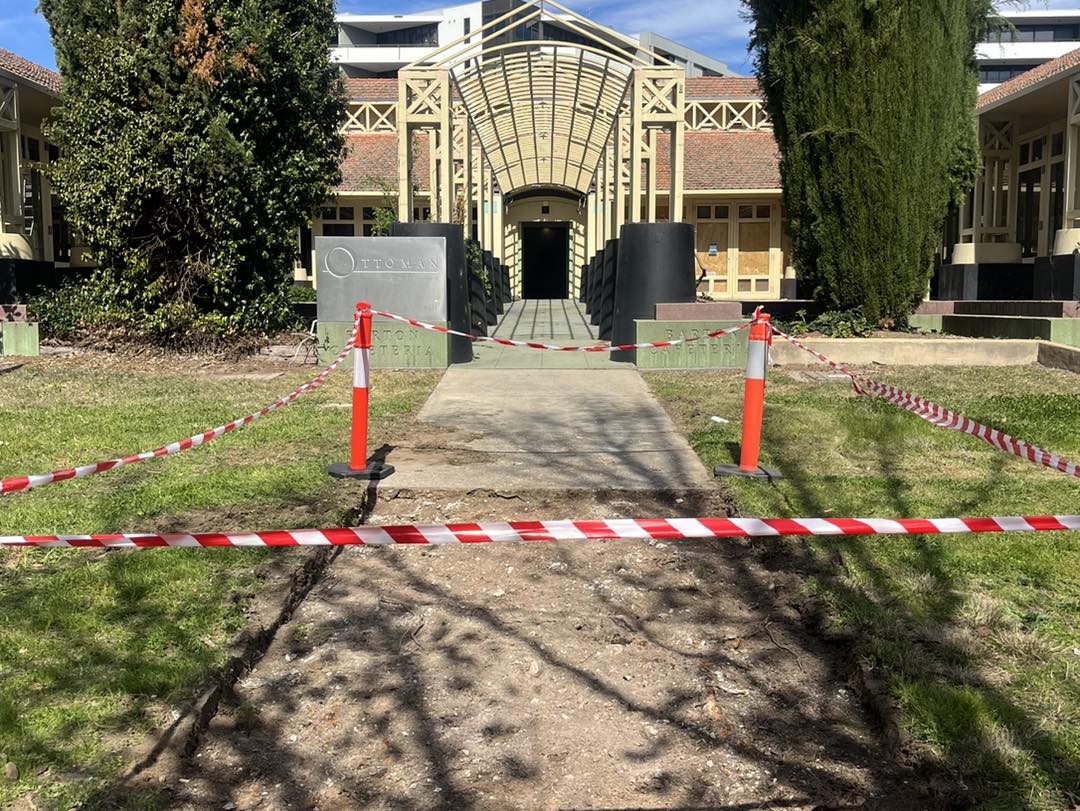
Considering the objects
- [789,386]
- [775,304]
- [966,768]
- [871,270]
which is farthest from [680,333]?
[966,768]

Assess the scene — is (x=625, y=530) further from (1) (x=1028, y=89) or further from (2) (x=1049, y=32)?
(2) (x=1049, y=32)

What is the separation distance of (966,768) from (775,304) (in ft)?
49.1

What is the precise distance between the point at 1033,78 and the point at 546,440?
709 inches

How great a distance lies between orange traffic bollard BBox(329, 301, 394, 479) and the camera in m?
6.19

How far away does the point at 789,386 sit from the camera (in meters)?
10.6

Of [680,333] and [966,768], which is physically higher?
[680,333]

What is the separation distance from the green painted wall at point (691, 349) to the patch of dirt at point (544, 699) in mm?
7184

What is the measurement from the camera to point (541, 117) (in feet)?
73.2

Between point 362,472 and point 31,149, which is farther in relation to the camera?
point 31,149

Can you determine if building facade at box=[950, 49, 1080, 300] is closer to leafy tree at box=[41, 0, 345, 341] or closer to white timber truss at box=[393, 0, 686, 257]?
white timber truss at box=[393, 0, 686, 257]

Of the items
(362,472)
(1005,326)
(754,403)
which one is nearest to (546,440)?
(362,472)

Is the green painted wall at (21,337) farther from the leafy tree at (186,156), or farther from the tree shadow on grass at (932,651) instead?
the tree shadow on grass at (932,651)

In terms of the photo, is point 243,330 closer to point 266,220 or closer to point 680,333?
point 266,220

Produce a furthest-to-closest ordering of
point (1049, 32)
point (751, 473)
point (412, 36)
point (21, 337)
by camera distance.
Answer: point (1049, 32) < point (412, 36) < point (21, 337) < point (751, 473)
